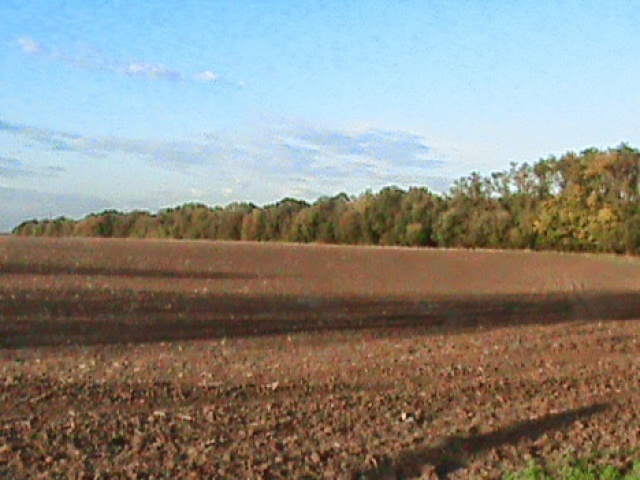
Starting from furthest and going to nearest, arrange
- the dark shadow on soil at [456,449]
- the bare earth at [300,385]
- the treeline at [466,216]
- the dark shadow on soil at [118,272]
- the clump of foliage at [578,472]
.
→ the treeline at [466,216] → the dark shadow on soil at [118,272] → the bare earth at [300,385] → the dark shadow on soil at [456,449] → the clump of foliage at [578,472]

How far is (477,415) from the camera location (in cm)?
731

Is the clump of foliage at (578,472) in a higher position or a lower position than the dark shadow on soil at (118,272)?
lower

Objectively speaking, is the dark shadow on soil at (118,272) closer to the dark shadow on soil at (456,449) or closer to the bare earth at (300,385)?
the bare earth at (300,385)

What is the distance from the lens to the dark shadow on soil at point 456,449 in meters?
5.79

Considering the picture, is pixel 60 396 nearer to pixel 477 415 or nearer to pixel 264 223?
pixel 477 415

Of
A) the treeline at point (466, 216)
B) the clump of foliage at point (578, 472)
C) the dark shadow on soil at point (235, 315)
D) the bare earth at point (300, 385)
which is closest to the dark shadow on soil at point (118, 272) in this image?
the bare earth at point (300, 385)

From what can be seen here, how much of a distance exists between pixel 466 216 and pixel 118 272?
38.9 meters

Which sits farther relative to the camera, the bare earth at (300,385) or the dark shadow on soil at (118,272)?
the dark shadow on soil at (118,272)

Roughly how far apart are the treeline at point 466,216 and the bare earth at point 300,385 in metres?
34.3

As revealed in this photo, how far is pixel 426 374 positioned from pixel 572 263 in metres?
36.1

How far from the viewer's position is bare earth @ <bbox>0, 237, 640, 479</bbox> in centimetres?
589

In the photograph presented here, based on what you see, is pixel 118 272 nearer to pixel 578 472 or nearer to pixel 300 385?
pixel 300 385

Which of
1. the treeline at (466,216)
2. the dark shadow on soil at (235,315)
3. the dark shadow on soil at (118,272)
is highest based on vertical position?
the treeline at (466,216)

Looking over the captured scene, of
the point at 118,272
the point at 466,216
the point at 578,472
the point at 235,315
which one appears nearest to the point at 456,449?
the point at 578,472
